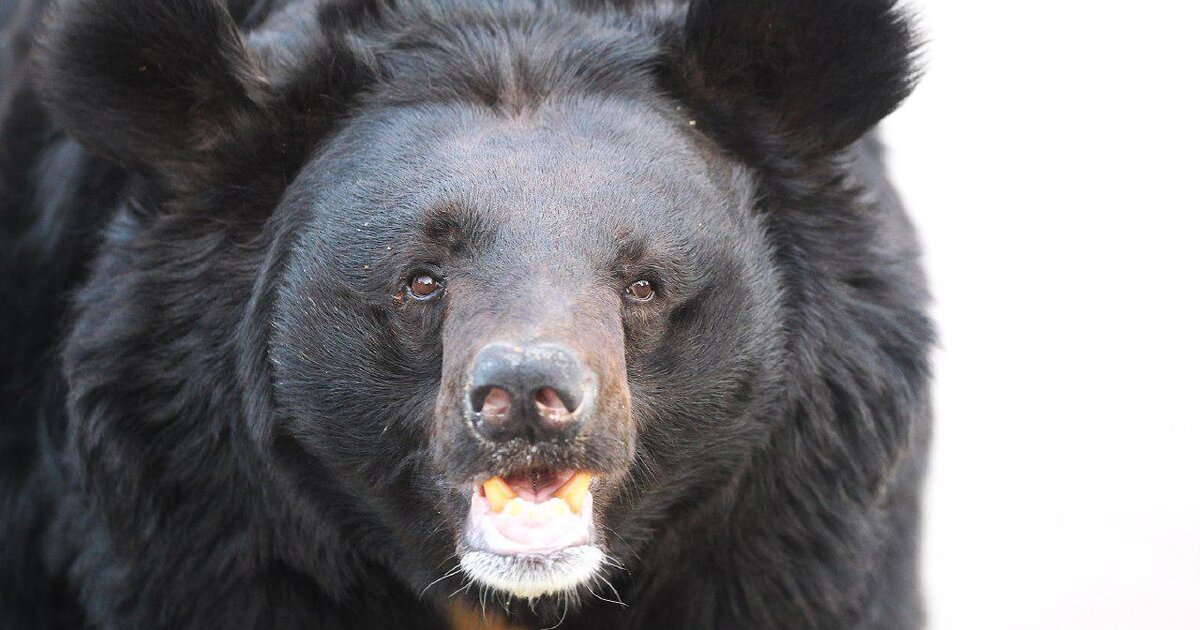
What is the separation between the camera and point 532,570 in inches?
144

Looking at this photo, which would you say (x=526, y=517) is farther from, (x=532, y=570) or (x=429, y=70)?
(x=429, y=70)

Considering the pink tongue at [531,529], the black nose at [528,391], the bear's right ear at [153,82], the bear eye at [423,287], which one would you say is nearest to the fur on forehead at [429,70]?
the bear's right ear at [153,82]

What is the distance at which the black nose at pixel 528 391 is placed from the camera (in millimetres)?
3365

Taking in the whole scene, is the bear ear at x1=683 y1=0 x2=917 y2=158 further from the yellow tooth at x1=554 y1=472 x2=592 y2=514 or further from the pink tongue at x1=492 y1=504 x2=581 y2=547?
the pink tongue at x1=492 y1=504 x2=581 y2=547

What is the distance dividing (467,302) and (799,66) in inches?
47.9

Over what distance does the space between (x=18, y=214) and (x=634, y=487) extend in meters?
2.28

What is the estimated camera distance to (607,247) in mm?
3783

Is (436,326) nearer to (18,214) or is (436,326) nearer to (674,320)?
(674,320)

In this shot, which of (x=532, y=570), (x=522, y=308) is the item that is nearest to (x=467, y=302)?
(x=522, y=308)

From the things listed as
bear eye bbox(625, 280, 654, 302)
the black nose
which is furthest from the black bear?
the black nose

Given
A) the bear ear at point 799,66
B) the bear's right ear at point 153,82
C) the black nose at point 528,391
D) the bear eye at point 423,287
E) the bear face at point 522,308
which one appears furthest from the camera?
the bear ear at point 799,66

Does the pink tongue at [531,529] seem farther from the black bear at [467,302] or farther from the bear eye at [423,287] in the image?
the bear eye at [423,287]

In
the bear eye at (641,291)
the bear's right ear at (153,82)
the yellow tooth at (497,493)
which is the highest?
the bear's right ear at (153,82)

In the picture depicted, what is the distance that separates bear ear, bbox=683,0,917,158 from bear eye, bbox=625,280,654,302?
65 cm
